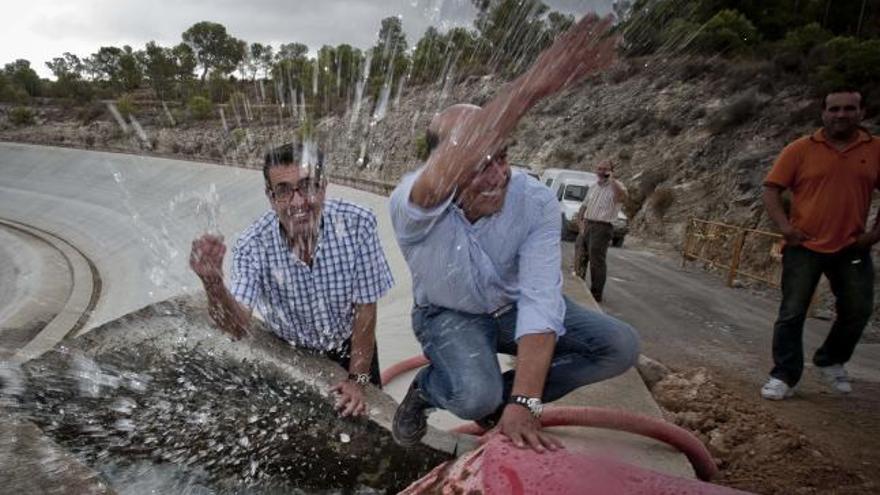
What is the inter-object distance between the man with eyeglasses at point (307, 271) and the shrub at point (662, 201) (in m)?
20.4

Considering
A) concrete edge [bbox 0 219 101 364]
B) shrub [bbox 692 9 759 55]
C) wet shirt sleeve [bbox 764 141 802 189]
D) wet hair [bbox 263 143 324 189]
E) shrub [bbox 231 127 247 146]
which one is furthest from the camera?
shrub [bbox 231 127 247 146]

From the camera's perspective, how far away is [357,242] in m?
2.87

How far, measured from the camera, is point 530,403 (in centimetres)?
188

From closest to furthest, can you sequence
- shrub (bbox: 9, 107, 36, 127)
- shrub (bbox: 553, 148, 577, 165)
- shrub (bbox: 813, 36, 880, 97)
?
shrub (bbox: 813, 36, 880, 97) → shrub (bbox: 553, 148, 577, 165) → shrub (bbox: 9, 107, 36, 127)

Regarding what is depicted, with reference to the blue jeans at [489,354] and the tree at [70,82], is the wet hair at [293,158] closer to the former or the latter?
the blue jeans at [489,354]

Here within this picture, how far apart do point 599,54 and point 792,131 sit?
Result: 2300 cm

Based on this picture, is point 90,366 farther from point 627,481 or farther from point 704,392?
point 704,392

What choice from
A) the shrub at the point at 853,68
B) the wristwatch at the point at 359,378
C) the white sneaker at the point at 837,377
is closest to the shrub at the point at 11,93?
the shrub at the point at 853,68

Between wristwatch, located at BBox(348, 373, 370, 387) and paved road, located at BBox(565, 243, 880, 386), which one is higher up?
wristwatch, located at BBox(348, 373, 370, 387)

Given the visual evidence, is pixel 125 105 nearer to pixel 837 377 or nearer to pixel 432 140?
pixel 837 377

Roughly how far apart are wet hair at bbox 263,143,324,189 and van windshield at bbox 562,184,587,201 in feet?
52.5

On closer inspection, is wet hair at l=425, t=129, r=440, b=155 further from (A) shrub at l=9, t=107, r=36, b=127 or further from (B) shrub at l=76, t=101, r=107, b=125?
(A) shrub at l=9, t=107, r=36, b=127

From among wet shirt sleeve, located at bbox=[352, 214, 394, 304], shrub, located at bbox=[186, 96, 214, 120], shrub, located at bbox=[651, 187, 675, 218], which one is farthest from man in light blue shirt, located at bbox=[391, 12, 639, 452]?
shrub, located at bbox=[186, 96, 214, 120]

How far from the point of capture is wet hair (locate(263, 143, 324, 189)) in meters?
2.68
